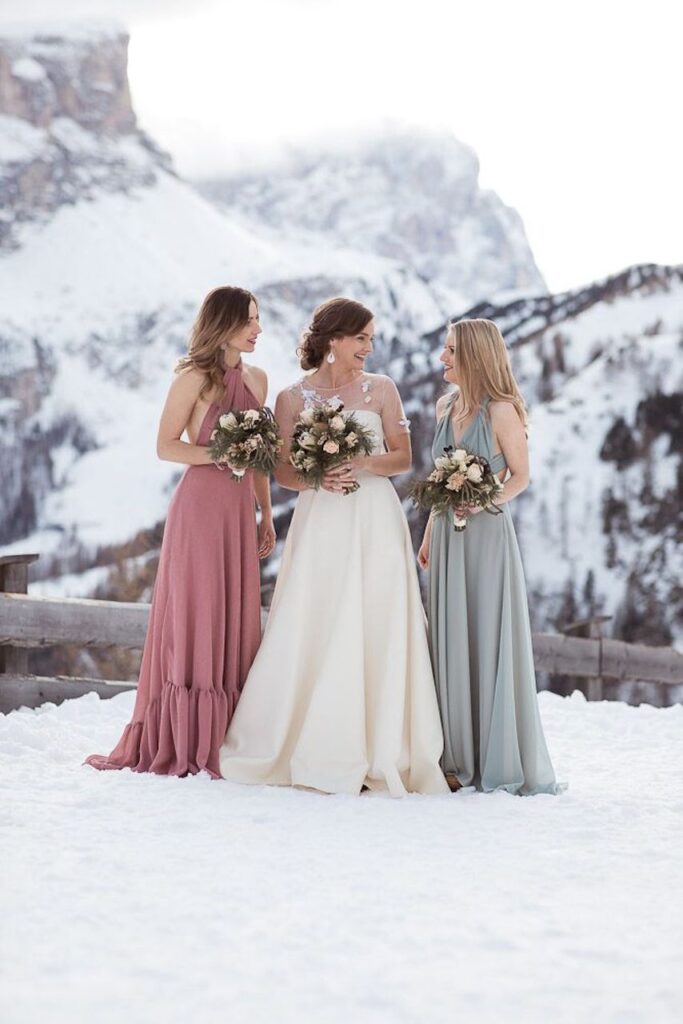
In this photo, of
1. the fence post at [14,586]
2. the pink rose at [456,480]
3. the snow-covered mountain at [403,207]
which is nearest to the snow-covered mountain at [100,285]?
the snow-covered mountain at [403,207]

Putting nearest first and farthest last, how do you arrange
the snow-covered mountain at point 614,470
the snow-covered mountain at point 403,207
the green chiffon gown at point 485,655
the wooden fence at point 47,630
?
the green chiffon gown at point 485,655
the wooden fence at point 47,630
the snow-covered mountain at point 614,470
the snow-covered mountain at point 403,207

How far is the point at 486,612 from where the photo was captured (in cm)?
498

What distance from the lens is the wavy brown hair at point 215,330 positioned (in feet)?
16.8

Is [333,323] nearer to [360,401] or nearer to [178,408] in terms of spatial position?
[360,401]

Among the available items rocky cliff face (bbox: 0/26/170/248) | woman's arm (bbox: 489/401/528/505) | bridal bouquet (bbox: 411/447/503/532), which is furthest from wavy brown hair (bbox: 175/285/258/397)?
rocky cliff face (bbox: 0/26/170/248)

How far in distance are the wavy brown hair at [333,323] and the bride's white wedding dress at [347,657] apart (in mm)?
199

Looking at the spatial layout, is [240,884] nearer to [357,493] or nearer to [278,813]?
[278,813]

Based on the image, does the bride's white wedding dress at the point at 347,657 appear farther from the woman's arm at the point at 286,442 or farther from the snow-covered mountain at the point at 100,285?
the snow-covered mountain at the point at 100,285

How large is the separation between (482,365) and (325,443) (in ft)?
2.72

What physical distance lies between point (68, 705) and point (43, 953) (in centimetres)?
413

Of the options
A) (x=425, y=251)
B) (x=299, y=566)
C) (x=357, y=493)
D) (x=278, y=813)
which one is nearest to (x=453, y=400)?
(x=357, y=493)

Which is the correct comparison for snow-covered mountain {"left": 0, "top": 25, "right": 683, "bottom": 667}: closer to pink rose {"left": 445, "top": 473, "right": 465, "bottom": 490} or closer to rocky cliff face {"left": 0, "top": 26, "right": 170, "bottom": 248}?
rocky cliff face {"left": 0, "top": 26, "right": 170, "bottom": 248}

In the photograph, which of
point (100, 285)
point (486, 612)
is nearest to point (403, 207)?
point (100, 285)

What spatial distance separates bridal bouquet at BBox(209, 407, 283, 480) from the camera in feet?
15.6
